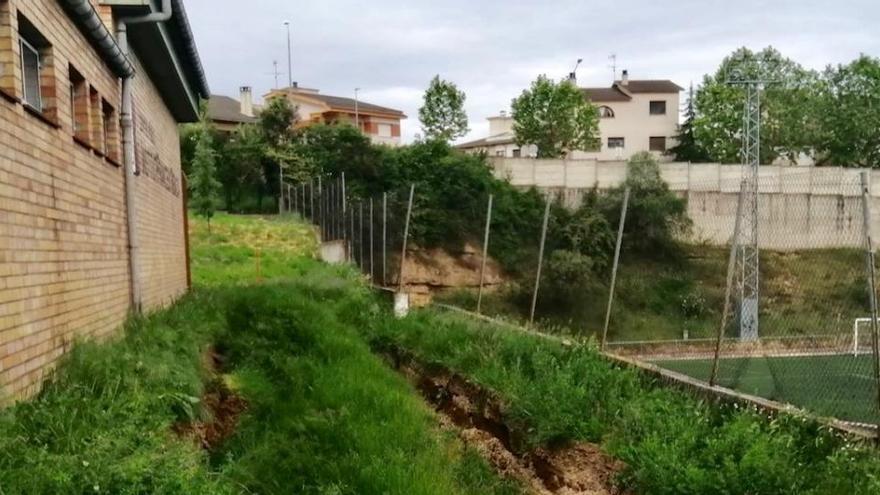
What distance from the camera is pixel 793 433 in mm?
5340

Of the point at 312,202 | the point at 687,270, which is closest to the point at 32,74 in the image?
the point at 312,202

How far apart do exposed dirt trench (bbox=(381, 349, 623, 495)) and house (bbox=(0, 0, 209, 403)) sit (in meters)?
3.43

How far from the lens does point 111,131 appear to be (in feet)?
24.5

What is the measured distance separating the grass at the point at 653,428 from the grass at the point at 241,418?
2.83 ft

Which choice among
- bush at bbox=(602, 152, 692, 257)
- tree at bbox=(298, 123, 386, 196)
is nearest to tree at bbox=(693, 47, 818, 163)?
bush at bbox=(602, 152, 692, 257)

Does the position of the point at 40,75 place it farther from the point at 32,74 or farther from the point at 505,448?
the point at 505,448

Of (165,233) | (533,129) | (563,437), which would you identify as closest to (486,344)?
(563,437)

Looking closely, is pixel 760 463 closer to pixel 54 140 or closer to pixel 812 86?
pixel 54 140

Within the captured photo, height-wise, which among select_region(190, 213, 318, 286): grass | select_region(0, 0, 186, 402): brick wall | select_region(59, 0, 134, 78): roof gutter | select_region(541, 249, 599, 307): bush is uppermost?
select_region(59, 0, 134, 78): roof gutter

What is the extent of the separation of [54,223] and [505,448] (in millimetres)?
4343

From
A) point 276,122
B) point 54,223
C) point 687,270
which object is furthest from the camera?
point 276,122

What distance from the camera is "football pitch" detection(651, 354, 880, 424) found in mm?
6488

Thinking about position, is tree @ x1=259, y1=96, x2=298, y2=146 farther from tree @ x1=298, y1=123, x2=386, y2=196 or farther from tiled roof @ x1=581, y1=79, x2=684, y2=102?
tiled roof @ x1=581, y1=79, x2=684, y2=102

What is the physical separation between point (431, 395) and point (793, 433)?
14.9ft
